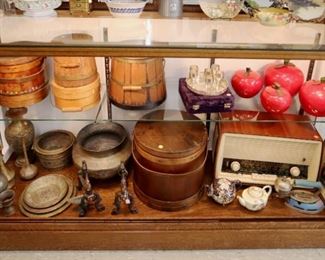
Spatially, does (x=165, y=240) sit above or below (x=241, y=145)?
below

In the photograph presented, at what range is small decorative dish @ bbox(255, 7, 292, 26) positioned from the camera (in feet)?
4.05

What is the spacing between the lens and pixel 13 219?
1.33 m

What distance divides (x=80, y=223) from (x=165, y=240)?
33 centimetres

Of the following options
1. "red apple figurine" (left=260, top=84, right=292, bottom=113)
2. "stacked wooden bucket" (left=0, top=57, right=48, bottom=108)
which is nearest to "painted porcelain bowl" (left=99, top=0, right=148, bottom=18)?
"stacked wooden bucket" (left=0, top=57, right=48, bottom=108)

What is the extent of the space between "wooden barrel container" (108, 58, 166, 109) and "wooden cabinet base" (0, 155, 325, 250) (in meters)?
0.42

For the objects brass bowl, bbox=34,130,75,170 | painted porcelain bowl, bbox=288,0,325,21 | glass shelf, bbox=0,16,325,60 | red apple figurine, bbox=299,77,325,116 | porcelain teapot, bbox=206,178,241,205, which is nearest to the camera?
glass shelf, bbox=0,16,325,60

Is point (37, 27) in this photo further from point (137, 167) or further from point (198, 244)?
point (198, 244)

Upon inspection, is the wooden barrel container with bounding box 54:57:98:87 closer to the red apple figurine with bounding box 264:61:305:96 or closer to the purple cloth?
the purple cloth

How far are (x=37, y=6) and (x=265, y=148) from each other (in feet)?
3.31

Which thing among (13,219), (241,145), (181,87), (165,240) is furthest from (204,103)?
(13,219)

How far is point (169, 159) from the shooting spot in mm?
1294

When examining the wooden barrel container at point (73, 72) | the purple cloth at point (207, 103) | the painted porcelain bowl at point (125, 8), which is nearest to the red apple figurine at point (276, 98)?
the purple cloth at point (207, 103)

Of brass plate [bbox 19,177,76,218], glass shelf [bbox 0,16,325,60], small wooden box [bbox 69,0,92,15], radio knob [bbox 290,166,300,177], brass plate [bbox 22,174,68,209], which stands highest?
small wooden box [bbox 69,0,92,15]

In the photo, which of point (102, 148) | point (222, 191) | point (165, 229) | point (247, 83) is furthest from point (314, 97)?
point (102, 148)
